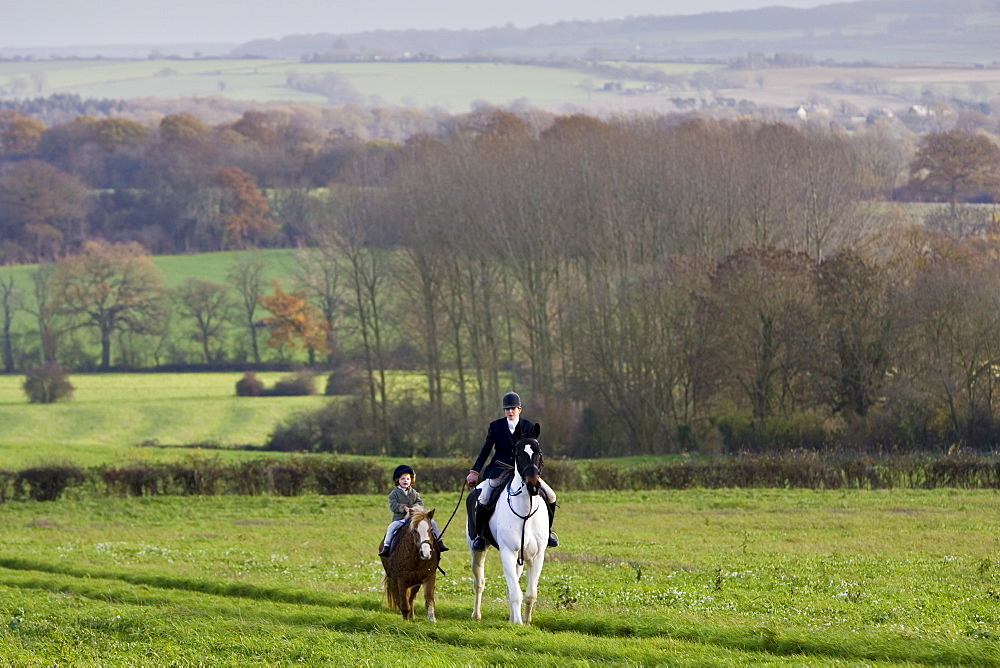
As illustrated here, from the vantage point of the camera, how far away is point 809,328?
59.8m

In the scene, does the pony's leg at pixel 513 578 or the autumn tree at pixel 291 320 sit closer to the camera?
the pony's leg at pixel 513 578

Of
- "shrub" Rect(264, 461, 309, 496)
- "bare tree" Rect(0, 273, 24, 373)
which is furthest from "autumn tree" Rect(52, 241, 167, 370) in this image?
"shrub" Rect(264, 461, 309, 496)

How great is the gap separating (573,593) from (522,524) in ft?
12.6

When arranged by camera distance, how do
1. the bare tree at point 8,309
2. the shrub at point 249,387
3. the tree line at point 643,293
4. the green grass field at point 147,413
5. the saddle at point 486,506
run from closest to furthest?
the saddle at point 486,506, the tree line at point 643,293, the green grass field at point 147,413, the shrub at point 249,387, the bare tree at point 8,309

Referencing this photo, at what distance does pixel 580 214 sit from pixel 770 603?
55.1m

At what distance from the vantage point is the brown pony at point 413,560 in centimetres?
1825

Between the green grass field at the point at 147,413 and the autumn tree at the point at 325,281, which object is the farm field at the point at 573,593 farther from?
the autumn tree at the point at 325,281

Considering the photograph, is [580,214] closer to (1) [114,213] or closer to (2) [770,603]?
(2) [770,603]

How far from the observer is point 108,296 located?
103 meters

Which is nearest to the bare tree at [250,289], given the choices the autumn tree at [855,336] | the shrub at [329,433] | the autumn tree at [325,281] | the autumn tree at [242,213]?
the autumn tree at [325,281]

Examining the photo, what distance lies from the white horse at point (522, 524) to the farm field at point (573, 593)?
1.90 ft

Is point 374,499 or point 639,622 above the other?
point 639,622

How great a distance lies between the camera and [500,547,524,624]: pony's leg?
1784 cm

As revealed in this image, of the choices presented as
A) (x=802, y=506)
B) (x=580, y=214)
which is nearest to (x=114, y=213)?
(x=580, y=214)
